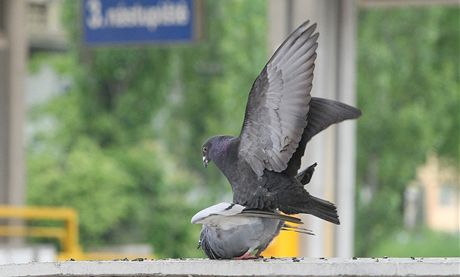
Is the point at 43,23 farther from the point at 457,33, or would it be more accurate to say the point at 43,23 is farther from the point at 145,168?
the point at 457,33

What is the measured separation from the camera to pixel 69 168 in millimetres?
35906

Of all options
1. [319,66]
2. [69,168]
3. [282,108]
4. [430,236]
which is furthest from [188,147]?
[282,108]

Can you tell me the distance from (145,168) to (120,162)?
3.09ft

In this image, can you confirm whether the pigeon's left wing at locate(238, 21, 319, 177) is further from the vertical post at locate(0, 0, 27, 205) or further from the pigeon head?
the vertical post at locate(0, 0, 27, 205)

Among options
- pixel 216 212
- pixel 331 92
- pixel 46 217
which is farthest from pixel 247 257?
pixel 46 217

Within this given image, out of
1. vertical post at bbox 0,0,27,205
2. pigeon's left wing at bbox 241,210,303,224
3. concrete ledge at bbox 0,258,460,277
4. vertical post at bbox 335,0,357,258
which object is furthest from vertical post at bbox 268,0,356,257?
concrete ledge at bbox 0,258,460,277

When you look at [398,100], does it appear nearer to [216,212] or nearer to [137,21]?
[137,21]

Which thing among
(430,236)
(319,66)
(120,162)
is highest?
(319,66)

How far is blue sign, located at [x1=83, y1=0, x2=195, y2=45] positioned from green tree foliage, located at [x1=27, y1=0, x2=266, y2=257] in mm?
20813

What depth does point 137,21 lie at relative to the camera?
1512 cm

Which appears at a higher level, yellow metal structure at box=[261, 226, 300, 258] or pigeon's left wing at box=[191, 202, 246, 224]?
pigeon's left wing at box=[191, 202, 246, 224]

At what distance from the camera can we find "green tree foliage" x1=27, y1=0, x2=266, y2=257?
121 feet

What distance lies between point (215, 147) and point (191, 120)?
3379 centimetres

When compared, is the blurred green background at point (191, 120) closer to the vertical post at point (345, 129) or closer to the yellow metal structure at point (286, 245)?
the vertical post at point (345, 129)
